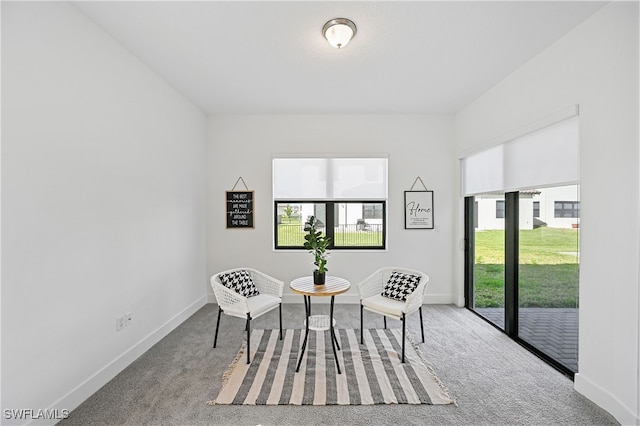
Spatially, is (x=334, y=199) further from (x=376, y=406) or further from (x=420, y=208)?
(x=376, y=406)

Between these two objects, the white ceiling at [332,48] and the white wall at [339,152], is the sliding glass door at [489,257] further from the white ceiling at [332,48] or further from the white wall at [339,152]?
the white ceiling at [332,48]

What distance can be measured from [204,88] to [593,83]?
3.59 metres

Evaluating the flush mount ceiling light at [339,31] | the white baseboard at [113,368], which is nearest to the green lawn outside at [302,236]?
the white baseboard at [113,368]

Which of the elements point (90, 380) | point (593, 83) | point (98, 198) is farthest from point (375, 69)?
point (90, 380)

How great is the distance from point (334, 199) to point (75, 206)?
3001 mm

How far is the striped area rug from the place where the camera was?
208 cm

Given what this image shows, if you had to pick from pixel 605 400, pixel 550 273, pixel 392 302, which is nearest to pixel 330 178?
pixel 392 302

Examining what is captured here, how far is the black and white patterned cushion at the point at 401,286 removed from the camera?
9.70 feet

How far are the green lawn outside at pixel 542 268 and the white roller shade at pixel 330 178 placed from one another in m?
1.67

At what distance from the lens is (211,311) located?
12.7ft

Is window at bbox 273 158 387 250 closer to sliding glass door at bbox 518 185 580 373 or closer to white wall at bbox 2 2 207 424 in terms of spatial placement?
white wall at bbox 2 2 207 424

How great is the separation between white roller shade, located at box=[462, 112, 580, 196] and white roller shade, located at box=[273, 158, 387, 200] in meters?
1.29

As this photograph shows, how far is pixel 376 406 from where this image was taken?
2016 mm

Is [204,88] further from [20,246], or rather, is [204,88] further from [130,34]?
[20,246]
